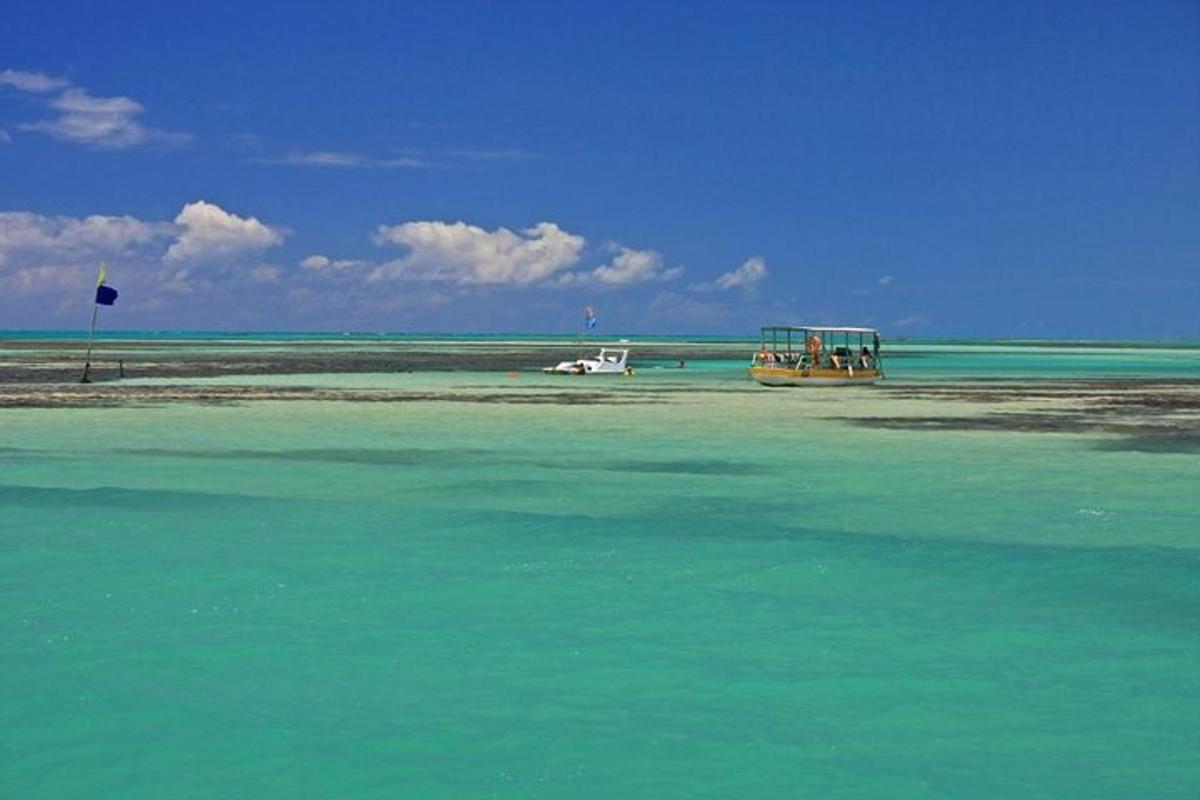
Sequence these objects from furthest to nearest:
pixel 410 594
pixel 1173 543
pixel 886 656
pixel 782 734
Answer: pixel 1173 543 → pixel 410 594 → pixel 886 656 → pixel 782 734

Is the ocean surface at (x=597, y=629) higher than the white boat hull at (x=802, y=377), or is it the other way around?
the white boat hull at (x=802, y=377)

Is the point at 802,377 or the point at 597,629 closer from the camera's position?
the point at 597,629

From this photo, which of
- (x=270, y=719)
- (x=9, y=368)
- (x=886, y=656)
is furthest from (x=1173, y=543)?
(x=9, y=368)

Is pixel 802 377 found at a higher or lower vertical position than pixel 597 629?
higher

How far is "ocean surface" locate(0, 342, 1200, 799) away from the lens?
828cm

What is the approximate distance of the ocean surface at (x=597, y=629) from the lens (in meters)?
8.28

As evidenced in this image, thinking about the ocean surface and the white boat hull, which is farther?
the white boat hull

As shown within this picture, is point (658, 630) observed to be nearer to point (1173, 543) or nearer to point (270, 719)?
point (270, 719)

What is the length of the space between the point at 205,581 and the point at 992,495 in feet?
37.5

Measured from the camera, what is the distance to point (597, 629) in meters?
11.4

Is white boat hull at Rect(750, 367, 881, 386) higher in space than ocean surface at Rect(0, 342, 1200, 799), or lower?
higher

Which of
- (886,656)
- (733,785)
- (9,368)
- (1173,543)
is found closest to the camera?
(733,785)

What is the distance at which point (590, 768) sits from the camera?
324 inches

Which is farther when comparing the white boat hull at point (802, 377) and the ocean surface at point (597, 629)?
the white boat hull at point (802, 377)
